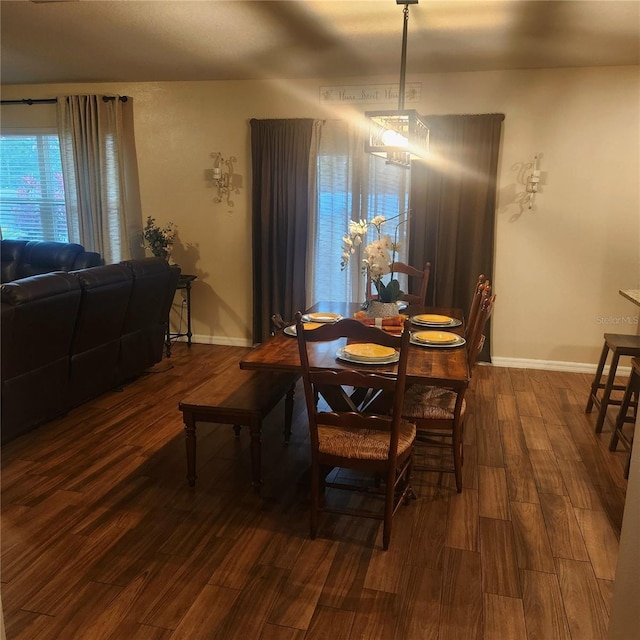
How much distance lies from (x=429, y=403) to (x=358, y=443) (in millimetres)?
658

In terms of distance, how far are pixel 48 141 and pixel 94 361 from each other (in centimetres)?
322

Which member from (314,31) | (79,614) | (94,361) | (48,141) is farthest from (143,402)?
(48,141)

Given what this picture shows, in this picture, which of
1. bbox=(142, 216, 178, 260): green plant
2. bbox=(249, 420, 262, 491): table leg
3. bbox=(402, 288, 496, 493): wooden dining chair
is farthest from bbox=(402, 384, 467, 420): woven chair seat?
bbox=(142, 216, 178, 260): green plant

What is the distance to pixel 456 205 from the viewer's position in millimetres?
4660

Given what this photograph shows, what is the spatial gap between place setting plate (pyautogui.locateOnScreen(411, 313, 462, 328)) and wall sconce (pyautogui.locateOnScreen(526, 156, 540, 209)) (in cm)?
190

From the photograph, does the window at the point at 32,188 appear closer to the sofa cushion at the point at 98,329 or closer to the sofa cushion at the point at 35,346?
→ the sofa cushion at the point at 98,329

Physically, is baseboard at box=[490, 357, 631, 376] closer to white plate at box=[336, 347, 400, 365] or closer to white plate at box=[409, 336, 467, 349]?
white plate at box=[409, 336, 467, 349]

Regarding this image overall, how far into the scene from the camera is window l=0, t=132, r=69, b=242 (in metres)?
5.67

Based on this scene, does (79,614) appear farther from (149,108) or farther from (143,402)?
(149,108)

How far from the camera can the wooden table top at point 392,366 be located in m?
2.26

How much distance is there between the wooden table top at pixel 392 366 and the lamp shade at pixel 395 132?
43.6 inches

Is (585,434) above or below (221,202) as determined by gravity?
below

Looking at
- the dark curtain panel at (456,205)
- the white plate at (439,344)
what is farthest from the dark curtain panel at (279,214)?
the white plate at (439,344)

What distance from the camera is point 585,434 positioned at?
3.43 meters
